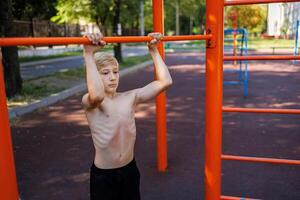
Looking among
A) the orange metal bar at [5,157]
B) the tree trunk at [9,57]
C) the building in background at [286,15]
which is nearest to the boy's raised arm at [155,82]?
the orange metal bar at [5,157]

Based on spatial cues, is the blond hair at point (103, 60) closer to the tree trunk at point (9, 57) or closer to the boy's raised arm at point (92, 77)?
the boy's raised arm at point (92, 77)

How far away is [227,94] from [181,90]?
1.13m

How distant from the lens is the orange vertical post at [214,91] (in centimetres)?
203

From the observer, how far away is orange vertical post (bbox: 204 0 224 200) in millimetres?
2025

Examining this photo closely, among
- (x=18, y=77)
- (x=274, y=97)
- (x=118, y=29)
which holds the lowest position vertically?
(x=274, y=97)

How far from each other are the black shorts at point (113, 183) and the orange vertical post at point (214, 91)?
1.93 ft

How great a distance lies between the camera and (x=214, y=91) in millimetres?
2080

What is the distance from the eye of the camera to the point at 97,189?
1745 millimetres

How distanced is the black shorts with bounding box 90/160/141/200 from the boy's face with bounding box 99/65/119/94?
1.31 feet

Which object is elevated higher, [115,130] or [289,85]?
[115,130]

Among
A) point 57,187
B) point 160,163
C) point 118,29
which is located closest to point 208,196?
point 160,163

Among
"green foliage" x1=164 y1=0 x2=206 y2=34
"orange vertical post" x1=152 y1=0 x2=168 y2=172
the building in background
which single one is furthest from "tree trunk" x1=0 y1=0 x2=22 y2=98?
"green foliage" x1=164 y1=0 x2=206 y2=34

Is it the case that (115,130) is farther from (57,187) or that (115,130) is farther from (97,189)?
(57,187)

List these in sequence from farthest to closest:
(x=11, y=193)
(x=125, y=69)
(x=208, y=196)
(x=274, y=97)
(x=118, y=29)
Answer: (x=118, y=29)
(x=125, y=69)
(x=274, y=97)
(x=208, y=196)
(x=11, y=193)
